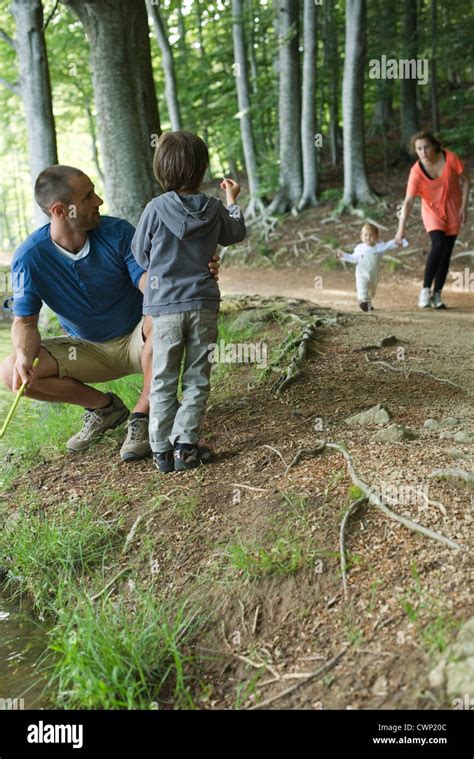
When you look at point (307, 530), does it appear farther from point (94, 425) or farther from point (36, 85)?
point (36, 85)

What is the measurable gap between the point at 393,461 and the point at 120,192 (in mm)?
4305

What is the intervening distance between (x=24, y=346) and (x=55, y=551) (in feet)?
3.91

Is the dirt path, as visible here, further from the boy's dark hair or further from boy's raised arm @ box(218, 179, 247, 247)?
the boy's dark hair

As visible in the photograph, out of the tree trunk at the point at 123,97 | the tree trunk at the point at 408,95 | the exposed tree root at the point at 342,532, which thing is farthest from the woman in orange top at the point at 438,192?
the tree trunk at the point at 408,95

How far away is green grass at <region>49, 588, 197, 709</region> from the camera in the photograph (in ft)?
8.40

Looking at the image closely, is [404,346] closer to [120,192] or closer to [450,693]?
[120,192]

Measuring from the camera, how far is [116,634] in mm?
2824

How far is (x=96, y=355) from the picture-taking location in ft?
14.8

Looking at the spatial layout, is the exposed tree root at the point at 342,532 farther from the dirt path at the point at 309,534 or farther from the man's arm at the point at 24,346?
the man's arm at the point at 24,346

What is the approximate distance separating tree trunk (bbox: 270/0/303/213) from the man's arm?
11327 mm

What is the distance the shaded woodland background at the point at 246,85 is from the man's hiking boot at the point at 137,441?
3.01 m

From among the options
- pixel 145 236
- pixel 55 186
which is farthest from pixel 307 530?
pixel 55 186

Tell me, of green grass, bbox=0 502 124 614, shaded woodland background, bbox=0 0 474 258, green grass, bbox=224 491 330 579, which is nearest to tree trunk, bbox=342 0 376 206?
shaded woodland background, bbox=0 0 474 258

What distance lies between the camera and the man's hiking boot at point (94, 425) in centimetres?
464
